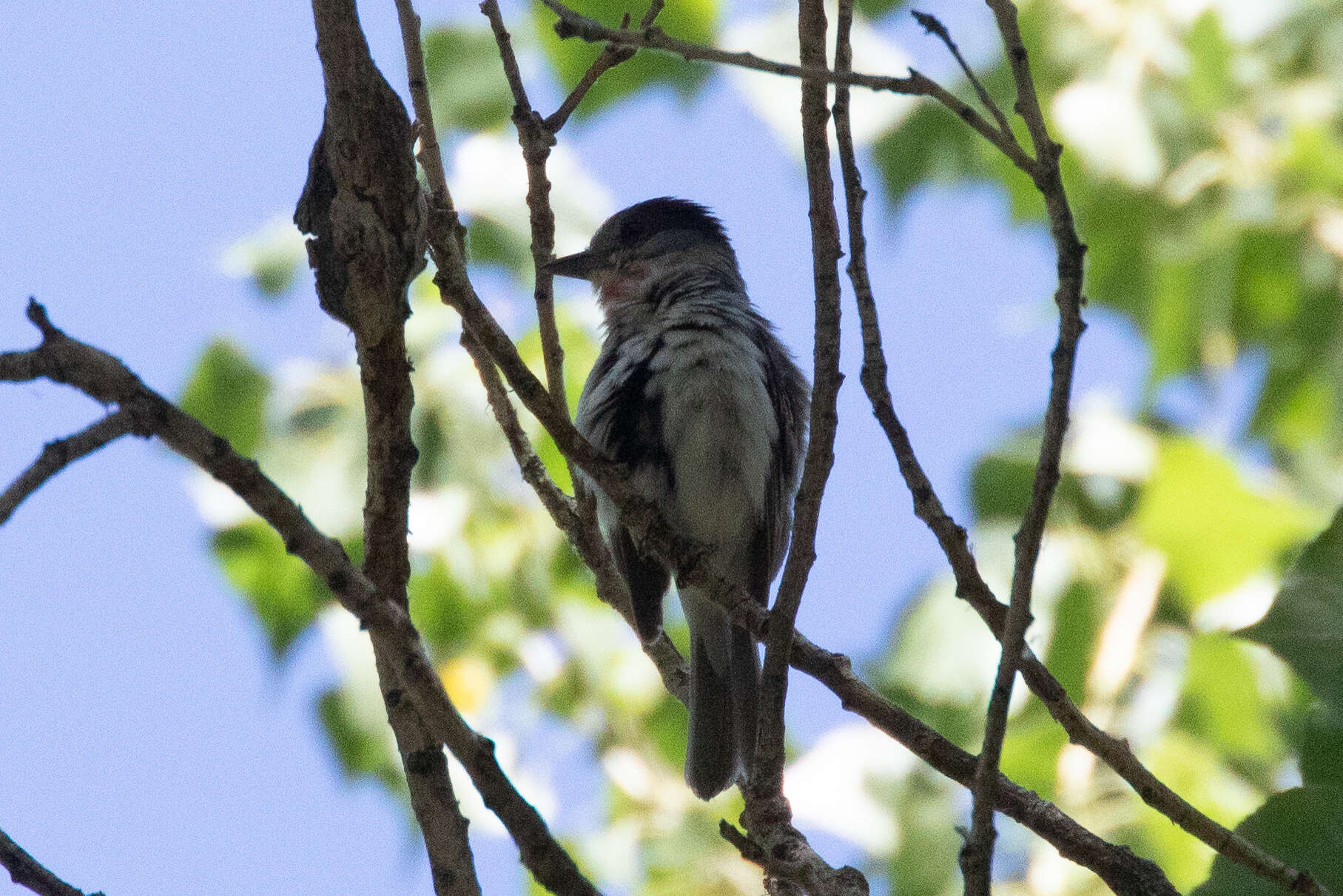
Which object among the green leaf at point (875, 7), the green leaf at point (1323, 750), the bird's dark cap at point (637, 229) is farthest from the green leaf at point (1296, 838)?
the green leaf at point (875, 7)

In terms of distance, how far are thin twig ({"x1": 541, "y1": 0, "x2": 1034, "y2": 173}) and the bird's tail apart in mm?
1921

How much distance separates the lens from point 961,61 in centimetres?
209

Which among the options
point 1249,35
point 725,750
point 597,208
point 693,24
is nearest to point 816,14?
point 725,750

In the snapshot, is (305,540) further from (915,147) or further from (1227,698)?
(915,147)

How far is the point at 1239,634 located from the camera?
2.19 m

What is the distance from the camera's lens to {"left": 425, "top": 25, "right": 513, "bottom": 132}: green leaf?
245 inches

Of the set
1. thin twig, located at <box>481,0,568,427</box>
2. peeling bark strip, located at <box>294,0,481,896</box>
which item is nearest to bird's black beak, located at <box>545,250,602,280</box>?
thin twig, located at <box>481,0,568,427</box>

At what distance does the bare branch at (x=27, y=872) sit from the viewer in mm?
1920

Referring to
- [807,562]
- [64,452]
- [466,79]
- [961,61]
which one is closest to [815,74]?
[961,61]

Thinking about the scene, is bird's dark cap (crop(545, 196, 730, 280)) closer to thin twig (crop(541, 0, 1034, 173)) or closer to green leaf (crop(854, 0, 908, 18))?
green leaf (crop(854, 0, 908, 18))

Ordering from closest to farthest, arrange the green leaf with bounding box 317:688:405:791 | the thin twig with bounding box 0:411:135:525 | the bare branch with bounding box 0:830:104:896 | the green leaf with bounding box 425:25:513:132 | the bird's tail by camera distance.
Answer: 1. the thin twig with bounding box 0:411:135:525
2. the bare branch with bounding box 0:830:104:896
3. the bird's tail
4. the green leaf with bounding box 317:688:405:791
5. the green leaf with bounding box 425:25:513:132

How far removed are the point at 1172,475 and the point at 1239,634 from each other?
10.9 ft

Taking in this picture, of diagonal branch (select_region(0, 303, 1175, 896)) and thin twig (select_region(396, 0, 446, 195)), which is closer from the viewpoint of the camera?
diagonal branch (select_region(0, 303, 1175, 896))

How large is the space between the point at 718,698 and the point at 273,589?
2.61 m
